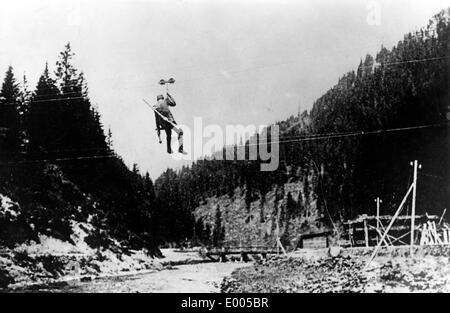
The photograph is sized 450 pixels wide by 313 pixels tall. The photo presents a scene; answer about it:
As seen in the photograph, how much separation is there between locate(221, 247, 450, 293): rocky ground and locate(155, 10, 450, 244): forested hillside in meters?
7.04

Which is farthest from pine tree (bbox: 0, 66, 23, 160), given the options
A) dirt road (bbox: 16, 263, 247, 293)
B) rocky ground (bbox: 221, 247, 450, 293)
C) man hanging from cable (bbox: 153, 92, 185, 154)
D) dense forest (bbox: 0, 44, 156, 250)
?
rocky ground (bbox: 221, 247, 450, 293)

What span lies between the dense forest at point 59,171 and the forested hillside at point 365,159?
51.3ft

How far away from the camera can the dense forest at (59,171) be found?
28.2 meters

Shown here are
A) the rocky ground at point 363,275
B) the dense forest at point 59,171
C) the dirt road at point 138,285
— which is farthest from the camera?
the dense forest at point 59,171

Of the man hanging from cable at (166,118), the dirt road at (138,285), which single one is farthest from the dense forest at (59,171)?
the man hanging from cable at (166,118)

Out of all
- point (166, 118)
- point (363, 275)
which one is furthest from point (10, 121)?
point (363, 275)

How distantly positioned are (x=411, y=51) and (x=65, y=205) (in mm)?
40982

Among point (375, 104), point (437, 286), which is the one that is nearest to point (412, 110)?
point (375, 104)

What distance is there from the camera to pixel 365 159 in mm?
39375

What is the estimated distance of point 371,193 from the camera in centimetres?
3953

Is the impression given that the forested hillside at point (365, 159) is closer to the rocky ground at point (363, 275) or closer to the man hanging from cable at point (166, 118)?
the rocky ground at point (363, 275)

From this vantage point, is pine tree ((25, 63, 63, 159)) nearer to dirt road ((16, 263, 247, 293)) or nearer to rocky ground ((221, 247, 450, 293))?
dirt road ((16, 263, 247, 293))

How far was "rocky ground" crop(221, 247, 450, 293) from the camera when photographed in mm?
16469
